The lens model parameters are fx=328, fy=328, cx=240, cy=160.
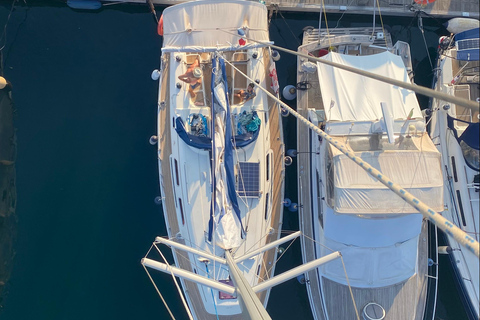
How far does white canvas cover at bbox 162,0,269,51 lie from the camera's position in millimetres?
9547

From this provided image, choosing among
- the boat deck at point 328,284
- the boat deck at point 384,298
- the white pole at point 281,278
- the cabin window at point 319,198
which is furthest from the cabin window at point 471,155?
the white pole at point 281,278

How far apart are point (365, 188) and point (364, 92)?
295cm

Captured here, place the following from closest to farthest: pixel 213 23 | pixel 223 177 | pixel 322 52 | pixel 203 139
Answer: pixel 223 177 → pixel 203 139 → pixel 213 23 → pixel 322 52

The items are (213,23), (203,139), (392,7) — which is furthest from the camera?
(392,7)

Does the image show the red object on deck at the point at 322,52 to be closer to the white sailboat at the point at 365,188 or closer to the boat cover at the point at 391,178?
the white sailboat at the point at 365,188

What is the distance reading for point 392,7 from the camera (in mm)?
11922

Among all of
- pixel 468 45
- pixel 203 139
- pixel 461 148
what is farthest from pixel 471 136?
pixel 203 139

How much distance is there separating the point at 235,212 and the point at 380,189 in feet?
11.8

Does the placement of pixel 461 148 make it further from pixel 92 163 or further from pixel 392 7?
pixel 92 163

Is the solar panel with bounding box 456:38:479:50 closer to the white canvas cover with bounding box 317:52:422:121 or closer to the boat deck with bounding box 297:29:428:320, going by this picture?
the white canvas cover with bounding box 317:52:422:121

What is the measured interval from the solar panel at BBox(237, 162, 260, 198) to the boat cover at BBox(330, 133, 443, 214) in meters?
2.15

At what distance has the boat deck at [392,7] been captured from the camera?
1175 centimetres

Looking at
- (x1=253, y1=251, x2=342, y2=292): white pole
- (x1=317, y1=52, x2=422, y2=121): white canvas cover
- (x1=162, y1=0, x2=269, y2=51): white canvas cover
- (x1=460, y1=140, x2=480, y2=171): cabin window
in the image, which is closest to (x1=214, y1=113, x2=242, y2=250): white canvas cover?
(x1=253, y1=251, x2=342, y2=292): white pole

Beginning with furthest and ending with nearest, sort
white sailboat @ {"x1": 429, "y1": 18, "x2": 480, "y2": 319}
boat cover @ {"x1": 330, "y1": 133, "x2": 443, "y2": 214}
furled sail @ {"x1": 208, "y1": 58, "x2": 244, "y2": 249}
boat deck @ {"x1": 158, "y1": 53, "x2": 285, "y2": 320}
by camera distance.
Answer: white sailboat @ {"x1": 429, "y1": 18, "x2": 480, "y2": 319} < boat deck @ {"x1": 158, "y1": 53, "x2": 285, "y2": 320} < furled sail @ {"x1": 208, "y1": 58, "x2": 244, "y2": 249} < boat cover @ {"x1": 330, "y1": 133, "x2": 443, "y2": 214}
